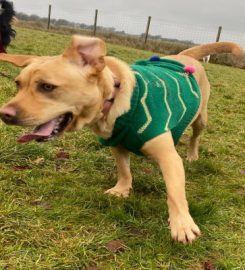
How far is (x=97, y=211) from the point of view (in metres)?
3.53

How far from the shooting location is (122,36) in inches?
1143

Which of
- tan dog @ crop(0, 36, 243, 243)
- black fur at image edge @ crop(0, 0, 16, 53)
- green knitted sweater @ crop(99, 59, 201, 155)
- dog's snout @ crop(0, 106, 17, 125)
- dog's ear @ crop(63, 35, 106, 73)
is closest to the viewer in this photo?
dog's snout @ crop(0, 106, 17, 125)

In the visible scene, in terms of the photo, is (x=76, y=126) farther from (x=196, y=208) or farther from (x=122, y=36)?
(x=122, y=36)

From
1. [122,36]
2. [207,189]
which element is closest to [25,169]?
[207,189]

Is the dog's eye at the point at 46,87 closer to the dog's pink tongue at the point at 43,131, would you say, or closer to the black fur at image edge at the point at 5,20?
the dog's pink tongue at the point at 43,131

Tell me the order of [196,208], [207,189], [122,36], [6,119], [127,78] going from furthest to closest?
1. [122,36]
2. [207,189]
3. [196,208]
4. [127,78]
5. [6,119]

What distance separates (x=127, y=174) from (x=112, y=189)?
196 mm

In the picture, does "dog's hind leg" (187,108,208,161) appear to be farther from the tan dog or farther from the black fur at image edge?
the black fur at image edge

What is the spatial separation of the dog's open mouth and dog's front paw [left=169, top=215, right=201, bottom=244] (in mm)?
971

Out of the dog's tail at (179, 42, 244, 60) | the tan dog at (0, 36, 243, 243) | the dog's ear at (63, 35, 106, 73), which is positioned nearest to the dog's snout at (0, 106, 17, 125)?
the tan dog at (0, 36, 243, 243)

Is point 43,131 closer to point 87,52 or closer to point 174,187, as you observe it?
point 87,52

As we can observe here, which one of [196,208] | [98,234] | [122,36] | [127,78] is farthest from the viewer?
[122,36]

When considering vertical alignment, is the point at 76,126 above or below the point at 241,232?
above

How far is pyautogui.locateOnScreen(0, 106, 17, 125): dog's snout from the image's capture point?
2.80 meters
